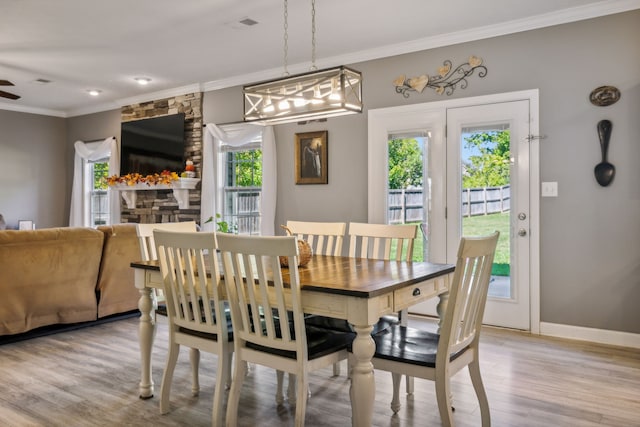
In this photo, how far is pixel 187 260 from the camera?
236cm

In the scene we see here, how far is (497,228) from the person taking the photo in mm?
4293

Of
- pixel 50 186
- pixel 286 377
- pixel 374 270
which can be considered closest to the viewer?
pixel 374 270

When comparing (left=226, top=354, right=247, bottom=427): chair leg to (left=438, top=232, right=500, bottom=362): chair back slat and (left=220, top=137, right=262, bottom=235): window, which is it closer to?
(left=438, top=232, right=500, bottom=362): chair back slat

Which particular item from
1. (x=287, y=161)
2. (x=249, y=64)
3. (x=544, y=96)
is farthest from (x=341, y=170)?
(x=544, y=96)

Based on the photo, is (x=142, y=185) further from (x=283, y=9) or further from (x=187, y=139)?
(x=283, y=9)

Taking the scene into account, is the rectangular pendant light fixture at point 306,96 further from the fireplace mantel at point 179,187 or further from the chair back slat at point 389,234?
the fireplace mantel at point 179,187

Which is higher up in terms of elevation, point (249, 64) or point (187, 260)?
point (249, 64)

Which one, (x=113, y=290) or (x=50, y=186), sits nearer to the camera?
(x=113, y=290)

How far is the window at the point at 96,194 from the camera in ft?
25.5

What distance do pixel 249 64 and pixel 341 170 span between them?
157 centimetres

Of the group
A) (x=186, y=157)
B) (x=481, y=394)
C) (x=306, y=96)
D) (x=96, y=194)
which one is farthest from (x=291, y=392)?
(x=96, y=194)

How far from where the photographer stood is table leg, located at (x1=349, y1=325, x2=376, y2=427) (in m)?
2.02

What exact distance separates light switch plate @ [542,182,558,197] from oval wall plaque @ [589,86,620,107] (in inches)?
27.2

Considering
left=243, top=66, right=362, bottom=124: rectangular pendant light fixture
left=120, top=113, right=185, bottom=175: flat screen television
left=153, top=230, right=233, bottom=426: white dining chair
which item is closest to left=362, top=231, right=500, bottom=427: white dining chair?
left=153, top=230, right=233, bottom=426: white dining chair
